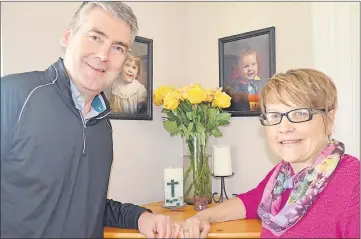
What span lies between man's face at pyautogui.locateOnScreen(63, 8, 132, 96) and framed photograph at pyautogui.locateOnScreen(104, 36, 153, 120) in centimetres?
44

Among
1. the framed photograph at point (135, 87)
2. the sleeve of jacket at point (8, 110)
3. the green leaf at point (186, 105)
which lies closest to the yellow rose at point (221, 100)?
the green leaf at point (186, 105)

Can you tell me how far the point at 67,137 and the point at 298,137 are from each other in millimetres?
709

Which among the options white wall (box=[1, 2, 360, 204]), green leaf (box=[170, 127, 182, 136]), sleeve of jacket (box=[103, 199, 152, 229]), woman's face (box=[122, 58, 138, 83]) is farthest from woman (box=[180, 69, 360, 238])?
woman's face (box=[122, 58, 138, 83])

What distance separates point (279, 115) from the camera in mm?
1274

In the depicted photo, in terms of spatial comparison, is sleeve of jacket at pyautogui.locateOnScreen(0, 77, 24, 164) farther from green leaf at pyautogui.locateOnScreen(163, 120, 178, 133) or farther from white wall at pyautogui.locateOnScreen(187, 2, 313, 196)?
white wall at pyautogui.locateOnScreen(187, 2, 313, 196)

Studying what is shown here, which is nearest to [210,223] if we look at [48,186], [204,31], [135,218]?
[135,218]

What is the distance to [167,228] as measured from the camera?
1.25m

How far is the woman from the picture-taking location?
1183 mm

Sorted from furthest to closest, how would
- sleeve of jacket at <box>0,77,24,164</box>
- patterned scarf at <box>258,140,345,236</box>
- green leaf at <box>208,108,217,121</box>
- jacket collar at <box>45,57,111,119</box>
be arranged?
1. green leaf at <box>208,108,217,121</box>
2. patterned scarf at <box>258,140,345,236</box>
3. jacket collar at <box>45,57,111,119</box>
4. sleeve of jacket at <box>0,77,24,164</box>

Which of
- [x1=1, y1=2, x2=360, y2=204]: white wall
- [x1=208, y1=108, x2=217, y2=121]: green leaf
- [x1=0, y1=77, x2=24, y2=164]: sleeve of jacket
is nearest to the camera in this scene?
[x1=0, y1=77, x2=24, y2=164]: sleeve of jacket

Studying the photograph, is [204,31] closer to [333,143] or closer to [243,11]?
[243,11]

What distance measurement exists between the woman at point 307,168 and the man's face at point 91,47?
531 mm

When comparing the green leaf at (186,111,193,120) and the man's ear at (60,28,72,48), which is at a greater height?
the man's ear at (60,28,72,48)

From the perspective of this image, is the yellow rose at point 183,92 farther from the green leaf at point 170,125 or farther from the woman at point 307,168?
the woman at point 307,168
